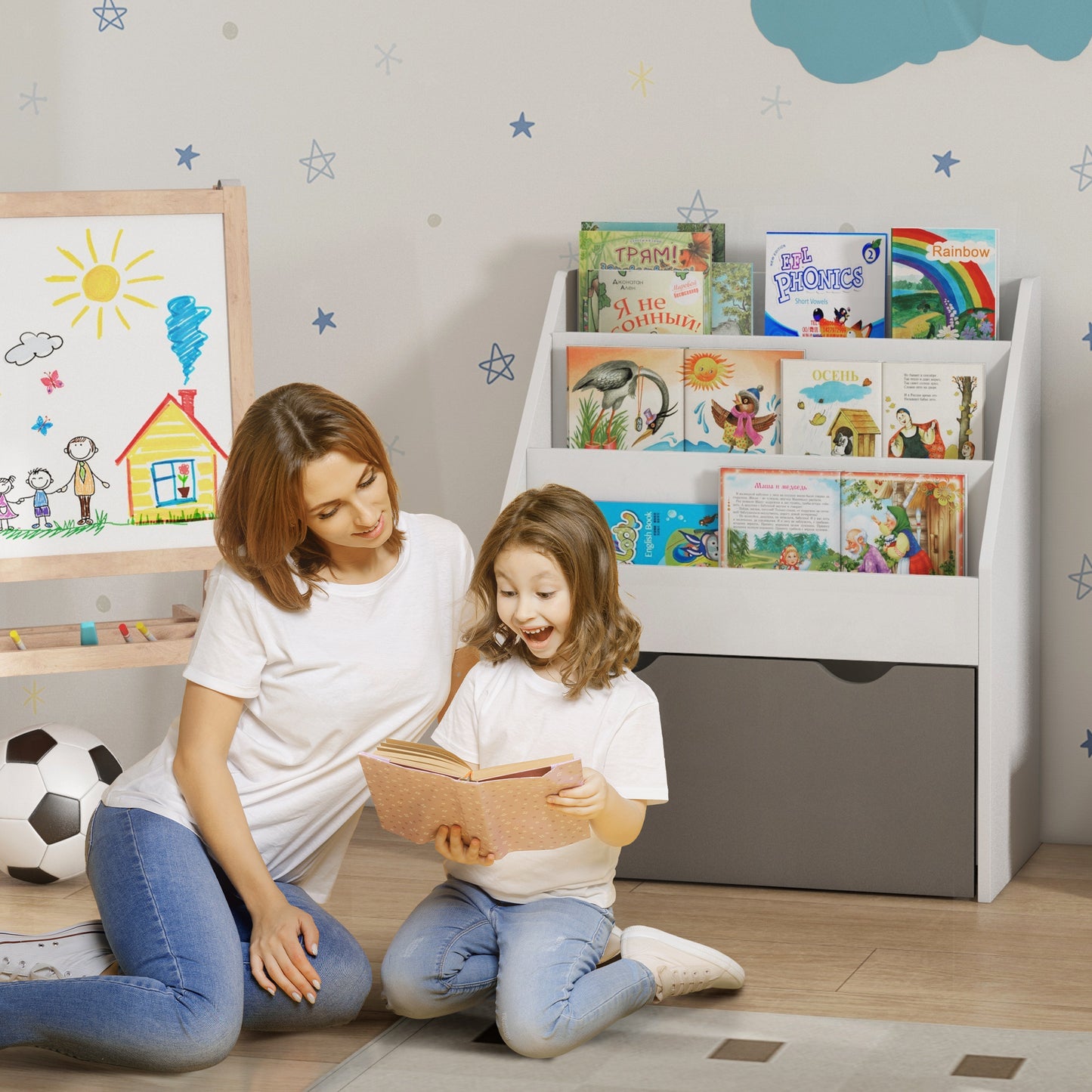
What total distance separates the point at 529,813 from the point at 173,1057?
462mm

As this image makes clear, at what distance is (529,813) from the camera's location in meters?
1.66

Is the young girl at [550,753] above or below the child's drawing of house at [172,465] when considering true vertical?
below

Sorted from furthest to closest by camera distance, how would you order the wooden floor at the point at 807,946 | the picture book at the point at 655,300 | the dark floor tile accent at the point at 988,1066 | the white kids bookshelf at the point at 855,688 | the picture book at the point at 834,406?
the picture book at the point at 655,300 → the picture book at the point at 834,406 → the white kids bookshelf at the point at 855,688 → the wooden floor at the point at 807,946 → the dark floor tile accent at the point at 988,1066

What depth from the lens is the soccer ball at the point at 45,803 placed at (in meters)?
2.33

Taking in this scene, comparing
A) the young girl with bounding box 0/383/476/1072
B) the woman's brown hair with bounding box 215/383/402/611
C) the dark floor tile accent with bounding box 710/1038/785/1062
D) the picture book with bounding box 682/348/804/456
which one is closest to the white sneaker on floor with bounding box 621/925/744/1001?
the dark floor tile accent with bounding box 710/1038/785/1062

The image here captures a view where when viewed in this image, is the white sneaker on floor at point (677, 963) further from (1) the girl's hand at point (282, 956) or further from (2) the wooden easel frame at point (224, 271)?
(2) the wooden easel frame at point (224, 271)

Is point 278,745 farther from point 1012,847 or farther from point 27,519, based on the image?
point 1012,847

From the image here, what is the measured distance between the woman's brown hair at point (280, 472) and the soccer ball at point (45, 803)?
0.76m

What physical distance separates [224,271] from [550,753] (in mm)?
1046

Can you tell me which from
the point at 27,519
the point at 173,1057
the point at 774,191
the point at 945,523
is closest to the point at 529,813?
the point at 173,1057

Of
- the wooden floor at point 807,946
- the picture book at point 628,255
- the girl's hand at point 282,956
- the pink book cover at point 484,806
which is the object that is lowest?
the wooden floor at point 807,946

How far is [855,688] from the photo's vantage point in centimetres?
219

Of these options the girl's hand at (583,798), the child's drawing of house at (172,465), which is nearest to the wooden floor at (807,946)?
the girl's hand at (583,798)

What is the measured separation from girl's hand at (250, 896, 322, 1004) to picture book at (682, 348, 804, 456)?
1.03m
